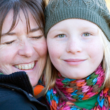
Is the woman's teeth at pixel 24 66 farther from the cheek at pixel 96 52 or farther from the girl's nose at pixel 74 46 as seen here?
the cheek at pixel 96 52

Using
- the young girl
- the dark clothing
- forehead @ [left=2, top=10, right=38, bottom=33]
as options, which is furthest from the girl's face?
the dark clothing

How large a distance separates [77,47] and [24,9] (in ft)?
2.35

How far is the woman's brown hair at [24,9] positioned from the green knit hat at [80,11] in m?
0.13

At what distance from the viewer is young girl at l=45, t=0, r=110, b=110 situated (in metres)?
1.66

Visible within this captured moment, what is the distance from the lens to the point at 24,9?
1842 mm

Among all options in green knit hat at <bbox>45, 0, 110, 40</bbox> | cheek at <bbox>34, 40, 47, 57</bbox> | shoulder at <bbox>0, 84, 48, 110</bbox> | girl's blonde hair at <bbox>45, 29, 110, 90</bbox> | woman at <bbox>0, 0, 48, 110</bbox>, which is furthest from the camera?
cheek at <bbox>34, 40, 47, 57</bbox>

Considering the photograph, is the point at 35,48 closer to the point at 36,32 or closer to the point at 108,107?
the point at 36,32

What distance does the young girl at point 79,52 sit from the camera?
5.45ft

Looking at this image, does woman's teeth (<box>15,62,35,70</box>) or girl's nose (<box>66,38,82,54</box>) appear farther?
woman's teeth (<box>15,62,35,70</box>)

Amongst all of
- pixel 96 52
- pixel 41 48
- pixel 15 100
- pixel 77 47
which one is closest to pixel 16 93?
pixel 15 100

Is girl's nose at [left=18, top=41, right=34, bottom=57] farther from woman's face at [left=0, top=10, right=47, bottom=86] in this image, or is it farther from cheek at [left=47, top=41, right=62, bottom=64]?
cheek at [left=47, top=41, right=62, bottom=64]

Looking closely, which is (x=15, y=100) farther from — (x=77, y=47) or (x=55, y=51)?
(x=77, y=47)

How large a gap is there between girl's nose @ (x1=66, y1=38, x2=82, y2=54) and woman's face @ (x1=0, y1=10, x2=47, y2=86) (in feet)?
1.31

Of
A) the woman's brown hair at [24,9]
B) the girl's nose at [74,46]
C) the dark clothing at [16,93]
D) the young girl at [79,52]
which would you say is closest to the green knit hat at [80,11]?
the young girl at [79,52]
